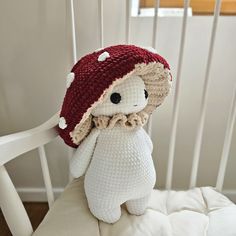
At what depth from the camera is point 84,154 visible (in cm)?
69

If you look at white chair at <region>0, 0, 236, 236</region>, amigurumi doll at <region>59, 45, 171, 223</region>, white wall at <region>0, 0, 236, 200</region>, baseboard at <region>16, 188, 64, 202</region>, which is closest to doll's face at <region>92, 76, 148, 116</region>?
amigurumi doll at <region>59, 45, 171, 223</region>

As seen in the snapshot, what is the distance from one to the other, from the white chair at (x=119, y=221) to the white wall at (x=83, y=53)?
14cm

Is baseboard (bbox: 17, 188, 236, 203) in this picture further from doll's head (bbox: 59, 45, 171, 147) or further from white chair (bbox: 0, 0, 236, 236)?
doll's head (bbox: 59, 45, 171, 147)

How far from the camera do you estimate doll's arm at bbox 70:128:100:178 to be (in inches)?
26.7

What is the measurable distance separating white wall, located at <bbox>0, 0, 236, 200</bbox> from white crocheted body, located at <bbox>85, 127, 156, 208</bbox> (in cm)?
29

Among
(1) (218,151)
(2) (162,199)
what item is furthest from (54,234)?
(1) (218,151)

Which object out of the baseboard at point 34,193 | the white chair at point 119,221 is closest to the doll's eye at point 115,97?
the white chair at point 119,221

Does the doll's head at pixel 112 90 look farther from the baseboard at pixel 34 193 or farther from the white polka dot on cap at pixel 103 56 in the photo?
the baseboard at pixel 34 193

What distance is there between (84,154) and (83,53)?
0.34 metres

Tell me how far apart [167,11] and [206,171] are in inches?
21.8

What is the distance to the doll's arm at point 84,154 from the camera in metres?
0.68

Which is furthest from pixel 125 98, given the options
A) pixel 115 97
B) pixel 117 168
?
pixel 117 168

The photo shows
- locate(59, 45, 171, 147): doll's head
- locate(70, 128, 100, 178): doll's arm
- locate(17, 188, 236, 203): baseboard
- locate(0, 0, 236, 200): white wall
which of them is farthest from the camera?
locate(17, 188, 236, 203): baseboard

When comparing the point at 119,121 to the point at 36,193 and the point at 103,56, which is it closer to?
the point at 103,56
